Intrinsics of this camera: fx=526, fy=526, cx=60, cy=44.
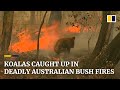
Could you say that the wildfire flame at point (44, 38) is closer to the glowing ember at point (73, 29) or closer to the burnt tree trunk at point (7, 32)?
Result: the glowing ember at point (73, 29)

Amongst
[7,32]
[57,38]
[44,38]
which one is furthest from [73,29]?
[7,32]

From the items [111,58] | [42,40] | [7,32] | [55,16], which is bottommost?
[111,58]

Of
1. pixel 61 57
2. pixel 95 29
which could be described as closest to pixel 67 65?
pixel 61 57

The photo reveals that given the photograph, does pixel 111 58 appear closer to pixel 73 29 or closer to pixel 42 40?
pixel 73 29

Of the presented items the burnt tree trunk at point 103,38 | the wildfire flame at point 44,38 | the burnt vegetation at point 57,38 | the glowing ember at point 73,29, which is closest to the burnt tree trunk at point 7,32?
the burnt vegetation at point 57,38

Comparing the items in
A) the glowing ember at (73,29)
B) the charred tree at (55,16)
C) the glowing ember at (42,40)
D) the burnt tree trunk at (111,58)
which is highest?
the charred tree at (55,16)

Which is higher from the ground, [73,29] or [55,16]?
[55,16]

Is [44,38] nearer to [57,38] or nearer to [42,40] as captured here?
[42,40]

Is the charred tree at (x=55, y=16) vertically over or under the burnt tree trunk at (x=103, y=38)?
over

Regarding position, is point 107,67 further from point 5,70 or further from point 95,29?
point 5,70


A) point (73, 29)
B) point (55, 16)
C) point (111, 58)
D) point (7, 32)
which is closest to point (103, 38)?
point (111, 58)
